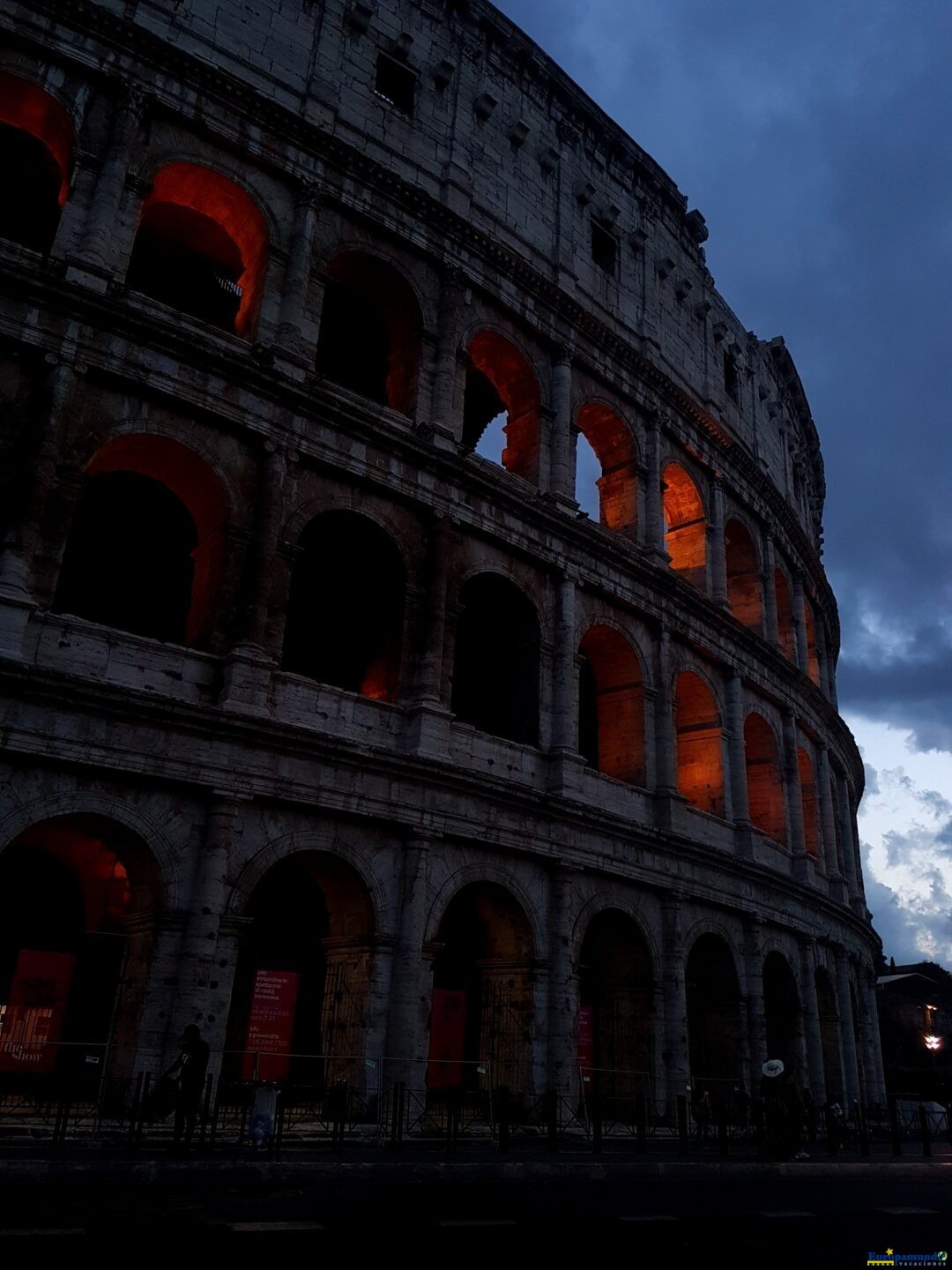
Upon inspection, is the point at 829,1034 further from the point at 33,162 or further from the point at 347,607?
the point at 33,162

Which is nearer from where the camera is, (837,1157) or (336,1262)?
(336,1262)

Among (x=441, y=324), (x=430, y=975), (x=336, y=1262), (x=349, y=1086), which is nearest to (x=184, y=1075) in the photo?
(x=349, y=1086)

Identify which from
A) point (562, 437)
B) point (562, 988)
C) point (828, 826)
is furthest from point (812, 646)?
point (562, 988)

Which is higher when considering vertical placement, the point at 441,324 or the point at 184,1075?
the point at 441,324

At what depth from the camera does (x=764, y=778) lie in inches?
1020

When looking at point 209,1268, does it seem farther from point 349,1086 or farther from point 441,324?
point 441,324

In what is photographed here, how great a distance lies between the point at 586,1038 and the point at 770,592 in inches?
526

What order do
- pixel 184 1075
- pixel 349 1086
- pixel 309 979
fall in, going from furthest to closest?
pixel 309 979, pixel 349 1086, pixel 184 1075

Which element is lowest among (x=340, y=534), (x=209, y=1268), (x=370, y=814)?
(x=209, y=1268)

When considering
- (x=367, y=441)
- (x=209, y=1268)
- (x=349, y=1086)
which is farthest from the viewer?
(x=367, y=441)

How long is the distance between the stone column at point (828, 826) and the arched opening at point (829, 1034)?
2397 mm

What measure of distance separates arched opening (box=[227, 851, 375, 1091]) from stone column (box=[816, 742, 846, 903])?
15507 millimetres

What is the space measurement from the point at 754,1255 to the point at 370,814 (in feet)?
29.9

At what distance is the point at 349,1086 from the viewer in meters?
14.1
